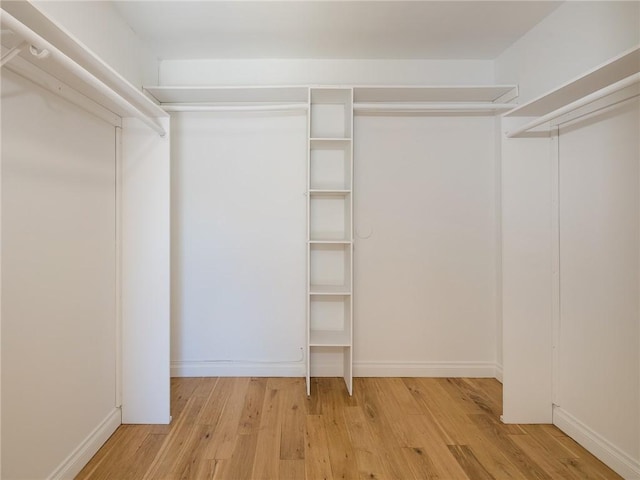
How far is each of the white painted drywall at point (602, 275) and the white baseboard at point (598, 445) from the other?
0.02m

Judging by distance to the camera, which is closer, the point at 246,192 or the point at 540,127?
the point at 540,127

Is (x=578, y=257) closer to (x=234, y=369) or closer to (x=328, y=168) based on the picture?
(x=328, y=168)

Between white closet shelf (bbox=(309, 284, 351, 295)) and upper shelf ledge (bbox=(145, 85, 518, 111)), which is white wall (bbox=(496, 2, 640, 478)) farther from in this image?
white closet shelf (bbox=(309, 284, 351, 295))

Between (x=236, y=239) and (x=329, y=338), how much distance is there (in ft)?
3.52

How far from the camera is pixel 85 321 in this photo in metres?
1.62

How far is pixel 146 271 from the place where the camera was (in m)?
1.89

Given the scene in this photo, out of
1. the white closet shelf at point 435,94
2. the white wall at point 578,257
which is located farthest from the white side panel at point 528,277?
the white closet shelf at point 435,94

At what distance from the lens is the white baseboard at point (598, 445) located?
4.93 feet

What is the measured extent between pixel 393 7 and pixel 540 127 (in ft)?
3.83

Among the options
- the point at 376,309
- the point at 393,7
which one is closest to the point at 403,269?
the point at 376,309

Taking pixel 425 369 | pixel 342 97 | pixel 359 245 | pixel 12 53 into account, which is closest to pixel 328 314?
pixel 359 245

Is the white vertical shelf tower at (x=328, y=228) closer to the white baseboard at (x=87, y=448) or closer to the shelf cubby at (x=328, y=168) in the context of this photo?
the shelf cubby at (x=328, y=168)

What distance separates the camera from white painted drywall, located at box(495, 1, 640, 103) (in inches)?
61.8

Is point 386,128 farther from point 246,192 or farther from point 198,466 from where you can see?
point 198,466
